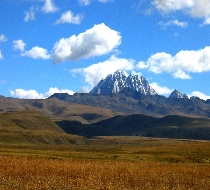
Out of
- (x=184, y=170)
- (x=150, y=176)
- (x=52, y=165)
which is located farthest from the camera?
(x=184, y=170)

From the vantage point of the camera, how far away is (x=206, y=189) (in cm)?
3019

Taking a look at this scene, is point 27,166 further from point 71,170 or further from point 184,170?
point 184,170

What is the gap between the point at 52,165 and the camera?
42.7 m

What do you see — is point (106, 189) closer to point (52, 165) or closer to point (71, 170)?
point (71, 170)

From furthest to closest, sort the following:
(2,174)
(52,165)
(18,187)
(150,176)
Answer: (52,165) < (150,176) < (2,174) < (18,187)

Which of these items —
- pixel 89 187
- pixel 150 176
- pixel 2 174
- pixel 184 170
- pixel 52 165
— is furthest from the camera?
pixel 184 170

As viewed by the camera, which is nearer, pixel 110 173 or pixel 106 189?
pixel 106 189

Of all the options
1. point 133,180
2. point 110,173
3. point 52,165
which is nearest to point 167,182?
point 133,180

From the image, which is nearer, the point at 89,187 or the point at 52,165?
the point at 89,187

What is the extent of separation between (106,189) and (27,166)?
645 inches

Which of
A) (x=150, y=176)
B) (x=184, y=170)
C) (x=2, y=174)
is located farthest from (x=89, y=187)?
(x=184, y=170)

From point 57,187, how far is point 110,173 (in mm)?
13449

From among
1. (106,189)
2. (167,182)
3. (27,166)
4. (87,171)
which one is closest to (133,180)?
(167,182)

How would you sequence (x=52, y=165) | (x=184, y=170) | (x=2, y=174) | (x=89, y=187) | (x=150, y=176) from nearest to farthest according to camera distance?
(x=89, y=187) → (x=2, y=174) → (x=150, y=176) → (x=52, y=165) → (x=184, y=170)
